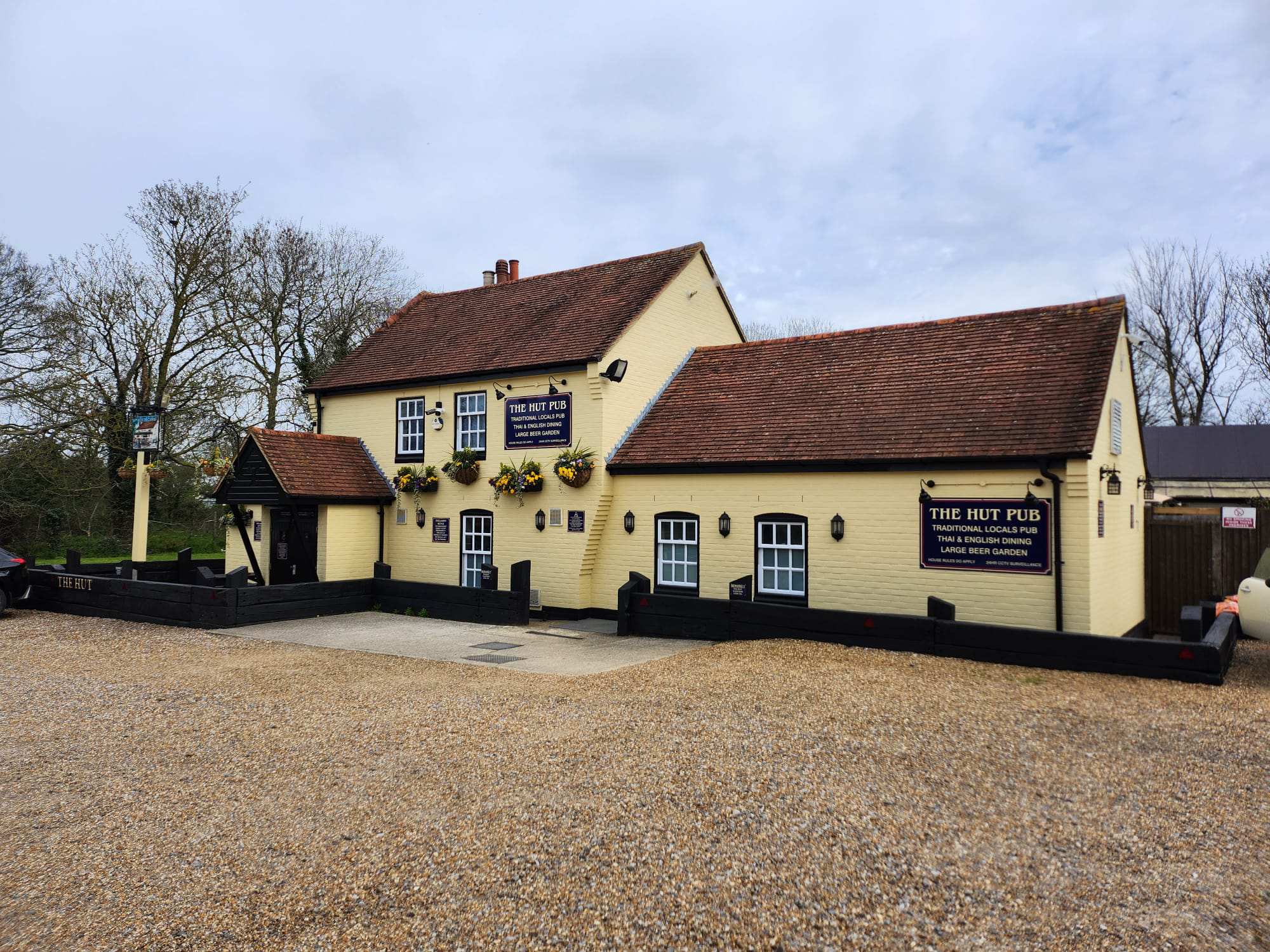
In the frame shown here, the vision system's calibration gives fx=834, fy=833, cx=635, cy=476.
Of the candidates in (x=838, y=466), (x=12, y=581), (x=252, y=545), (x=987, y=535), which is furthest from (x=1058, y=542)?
(x=12, y=581)

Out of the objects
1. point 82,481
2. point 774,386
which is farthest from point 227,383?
point 774,386

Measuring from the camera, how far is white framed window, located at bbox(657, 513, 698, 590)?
16.1 m

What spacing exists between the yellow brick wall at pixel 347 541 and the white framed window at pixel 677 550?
709cm

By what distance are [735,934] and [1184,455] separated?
3483 cm

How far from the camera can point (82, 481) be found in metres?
26.7

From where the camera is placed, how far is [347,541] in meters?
18.8

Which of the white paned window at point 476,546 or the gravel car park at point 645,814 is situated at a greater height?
the white paned window at point 476,546

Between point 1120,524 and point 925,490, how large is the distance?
4.37m

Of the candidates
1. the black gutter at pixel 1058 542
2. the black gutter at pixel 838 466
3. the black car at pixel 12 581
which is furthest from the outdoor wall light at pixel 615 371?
the black car at pixel 12 581

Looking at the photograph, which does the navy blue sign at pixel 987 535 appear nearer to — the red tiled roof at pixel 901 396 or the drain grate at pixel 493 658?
the red tiled roof at pixel 901 396

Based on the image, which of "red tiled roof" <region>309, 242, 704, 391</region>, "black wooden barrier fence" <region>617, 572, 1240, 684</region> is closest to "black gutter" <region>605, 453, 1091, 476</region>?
"black wooden barrier fence" <region>617, 572, 1240, 684</region>

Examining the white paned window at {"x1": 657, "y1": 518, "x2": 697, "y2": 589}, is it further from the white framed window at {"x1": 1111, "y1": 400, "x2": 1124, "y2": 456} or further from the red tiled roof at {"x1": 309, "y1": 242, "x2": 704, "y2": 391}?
the white framed window at {"x1": 1111, "y1": 400, "x2": 1124, "y2": 456}

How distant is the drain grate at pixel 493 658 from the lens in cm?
1227

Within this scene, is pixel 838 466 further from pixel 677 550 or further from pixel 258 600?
pixel 258 600
